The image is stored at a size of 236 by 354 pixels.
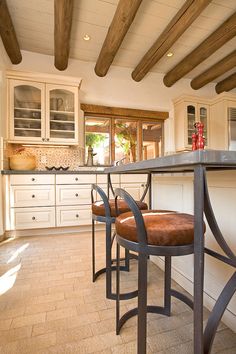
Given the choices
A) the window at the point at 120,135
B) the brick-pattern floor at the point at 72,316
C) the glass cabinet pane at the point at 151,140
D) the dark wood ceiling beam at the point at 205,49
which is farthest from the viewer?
the glass cabinet pane at the point at 151,140

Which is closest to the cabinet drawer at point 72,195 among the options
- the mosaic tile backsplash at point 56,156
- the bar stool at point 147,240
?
the mosaic tile backsplash at point 56,156

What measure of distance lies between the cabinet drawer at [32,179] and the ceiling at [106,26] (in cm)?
202

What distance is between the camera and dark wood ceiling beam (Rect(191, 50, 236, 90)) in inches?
129

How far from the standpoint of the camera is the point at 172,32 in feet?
8.46

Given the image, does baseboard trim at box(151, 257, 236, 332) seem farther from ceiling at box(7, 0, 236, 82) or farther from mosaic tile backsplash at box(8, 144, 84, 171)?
ceiling at box(7, 0, 236, 82)

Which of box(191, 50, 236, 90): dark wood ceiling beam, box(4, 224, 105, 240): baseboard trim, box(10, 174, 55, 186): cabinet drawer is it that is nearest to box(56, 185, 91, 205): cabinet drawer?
box(10, 174, 55, 186): cabinet drawer

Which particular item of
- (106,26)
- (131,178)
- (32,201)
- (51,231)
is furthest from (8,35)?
(51,231)

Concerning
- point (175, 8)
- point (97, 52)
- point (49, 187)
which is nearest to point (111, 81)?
point (97, 52)

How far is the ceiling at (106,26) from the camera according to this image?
2.36 meters

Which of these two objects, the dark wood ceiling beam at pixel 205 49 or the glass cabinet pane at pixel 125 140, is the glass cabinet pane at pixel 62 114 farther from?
the dark wood ceiling beam at pixel 205 49

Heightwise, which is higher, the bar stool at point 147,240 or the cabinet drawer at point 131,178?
the cabinet drawer at point 131,178

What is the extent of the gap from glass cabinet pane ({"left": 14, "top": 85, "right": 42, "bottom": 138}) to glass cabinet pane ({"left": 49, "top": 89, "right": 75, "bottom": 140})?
190 millimetres

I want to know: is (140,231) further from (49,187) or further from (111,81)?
(111,81)

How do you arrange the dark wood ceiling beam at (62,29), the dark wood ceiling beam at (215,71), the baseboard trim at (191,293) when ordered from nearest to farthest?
the baseboard trim at (191,293) < the dark wood ceiling beam at (62,29) < the dark wood ceiling beam at (215,71)
